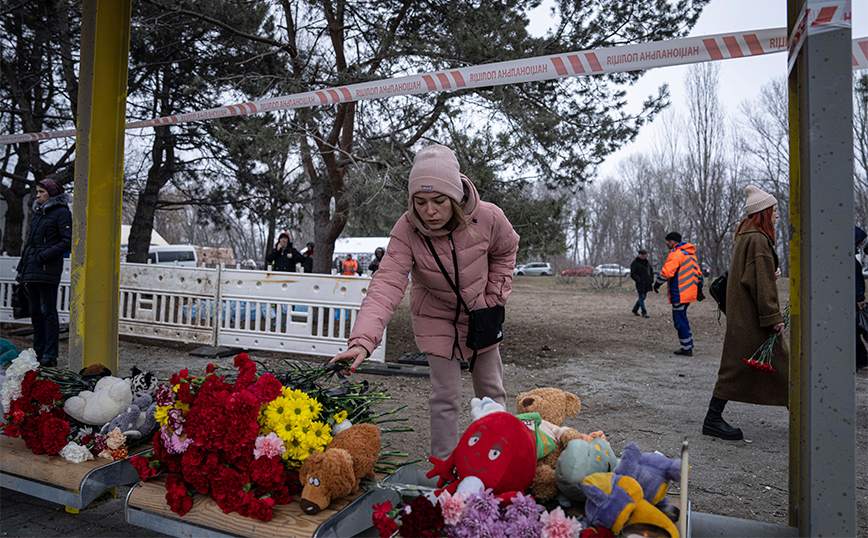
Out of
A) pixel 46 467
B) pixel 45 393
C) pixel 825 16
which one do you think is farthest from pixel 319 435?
pixel 825 16

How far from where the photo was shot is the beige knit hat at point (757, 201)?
12.8ft

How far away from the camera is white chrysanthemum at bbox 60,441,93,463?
2.55 metres

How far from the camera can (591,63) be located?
117 inches

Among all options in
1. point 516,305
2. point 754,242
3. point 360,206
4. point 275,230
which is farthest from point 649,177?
point 754,242

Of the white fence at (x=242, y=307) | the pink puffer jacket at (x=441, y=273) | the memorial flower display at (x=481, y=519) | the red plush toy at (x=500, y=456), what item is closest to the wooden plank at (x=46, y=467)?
the pink puffer jacket at (x=441, y=273)

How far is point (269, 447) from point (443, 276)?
1.13 meters

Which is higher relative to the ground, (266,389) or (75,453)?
(266,389)

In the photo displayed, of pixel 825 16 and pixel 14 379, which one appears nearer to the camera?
pixel 825 16

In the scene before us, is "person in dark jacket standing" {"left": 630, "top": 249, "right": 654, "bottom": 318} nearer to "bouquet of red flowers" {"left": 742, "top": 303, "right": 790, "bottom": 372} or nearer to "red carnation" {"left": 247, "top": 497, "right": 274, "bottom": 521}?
"bouquet of red flowers" {"left": 742, "top": 303, "right": 790, "bottom": 372}

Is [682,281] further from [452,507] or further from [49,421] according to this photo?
[49,421]

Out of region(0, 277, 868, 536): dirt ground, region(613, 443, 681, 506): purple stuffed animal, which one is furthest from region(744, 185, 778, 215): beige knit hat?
region(613, 443, 681, 506): purple stuffed animal

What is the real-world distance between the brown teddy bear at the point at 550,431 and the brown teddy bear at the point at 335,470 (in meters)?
0.66

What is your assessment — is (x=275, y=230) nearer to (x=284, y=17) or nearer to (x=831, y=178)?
(x=284, y=17)

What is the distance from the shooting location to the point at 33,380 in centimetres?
278
